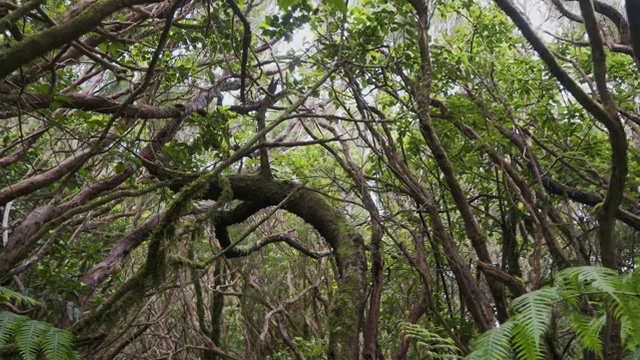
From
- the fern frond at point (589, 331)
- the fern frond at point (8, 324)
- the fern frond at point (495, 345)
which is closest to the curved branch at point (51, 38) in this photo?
the fern frond at point (8, 324)

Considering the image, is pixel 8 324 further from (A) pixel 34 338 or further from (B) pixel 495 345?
(B) pixel 495 345

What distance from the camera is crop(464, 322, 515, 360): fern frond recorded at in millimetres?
1049

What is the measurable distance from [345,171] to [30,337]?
7.03ft

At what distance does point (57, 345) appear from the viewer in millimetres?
1324

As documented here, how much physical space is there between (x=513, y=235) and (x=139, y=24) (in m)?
2.91

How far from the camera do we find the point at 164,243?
2.16m

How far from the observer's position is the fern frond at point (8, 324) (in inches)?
51.1

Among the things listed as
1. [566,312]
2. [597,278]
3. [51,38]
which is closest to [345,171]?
[51,38]

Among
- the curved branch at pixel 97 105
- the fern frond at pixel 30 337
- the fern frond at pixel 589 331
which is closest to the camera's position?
the fern frond at pixel 589 331

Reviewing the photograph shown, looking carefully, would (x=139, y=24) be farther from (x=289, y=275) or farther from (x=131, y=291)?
(x=289, y=275)

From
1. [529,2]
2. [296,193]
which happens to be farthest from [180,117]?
[529,2]

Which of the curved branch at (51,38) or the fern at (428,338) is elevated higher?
the curved branch at (51,38)

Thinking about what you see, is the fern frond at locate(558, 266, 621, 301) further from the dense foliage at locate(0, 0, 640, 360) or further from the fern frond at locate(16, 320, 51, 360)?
the fern frond at locate(16, 320, 51, 360)

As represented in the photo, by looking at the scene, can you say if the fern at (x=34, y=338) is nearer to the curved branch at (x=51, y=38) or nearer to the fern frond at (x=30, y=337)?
the fern frond at (x=30, y=337)
